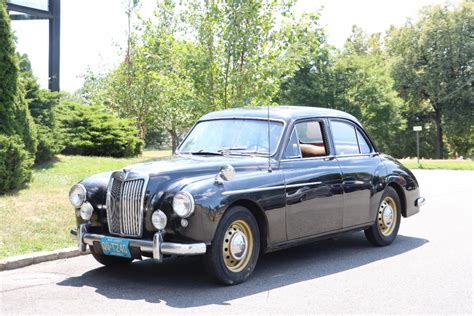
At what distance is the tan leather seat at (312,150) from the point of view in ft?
24.0

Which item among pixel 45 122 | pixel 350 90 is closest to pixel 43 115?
pixel 45 122

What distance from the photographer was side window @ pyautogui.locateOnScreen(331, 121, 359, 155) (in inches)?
311

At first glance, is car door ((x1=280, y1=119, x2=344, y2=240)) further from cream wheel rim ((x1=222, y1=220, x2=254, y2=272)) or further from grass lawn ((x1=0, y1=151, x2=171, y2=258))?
grass lawn ((x1=0, y1=151, x2=171, y2=258))

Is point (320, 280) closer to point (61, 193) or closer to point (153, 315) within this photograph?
point (153, 315)

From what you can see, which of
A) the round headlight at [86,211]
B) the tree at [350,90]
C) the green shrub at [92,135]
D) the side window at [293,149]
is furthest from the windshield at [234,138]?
the tree at [350,90]

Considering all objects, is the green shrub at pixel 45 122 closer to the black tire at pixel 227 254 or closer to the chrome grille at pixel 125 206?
the chrome grille at pixel 125 206

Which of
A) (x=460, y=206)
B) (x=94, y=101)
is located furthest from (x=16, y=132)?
(x=94, y=101)

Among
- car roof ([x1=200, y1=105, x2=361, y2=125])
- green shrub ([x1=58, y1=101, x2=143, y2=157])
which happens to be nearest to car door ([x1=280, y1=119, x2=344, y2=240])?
car roof ([x1=200, y1=105, x2=361, y2=125])

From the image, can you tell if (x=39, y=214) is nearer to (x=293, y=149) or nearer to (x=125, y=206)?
(x=125, y=206)

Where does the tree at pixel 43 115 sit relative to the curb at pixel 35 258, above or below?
above

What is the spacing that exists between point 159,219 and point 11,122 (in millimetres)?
7328

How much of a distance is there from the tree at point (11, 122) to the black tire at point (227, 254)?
249 inches

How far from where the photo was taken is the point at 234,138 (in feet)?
23.7

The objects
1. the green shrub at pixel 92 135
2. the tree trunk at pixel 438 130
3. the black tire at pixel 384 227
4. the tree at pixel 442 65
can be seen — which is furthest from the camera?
the tree trunk at pixel 438 130
